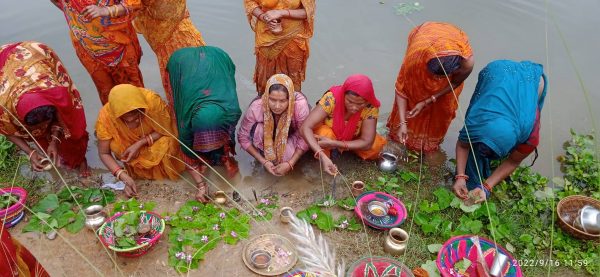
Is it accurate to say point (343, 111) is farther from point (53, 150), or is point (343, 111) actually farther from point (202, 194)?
point (53, 150)

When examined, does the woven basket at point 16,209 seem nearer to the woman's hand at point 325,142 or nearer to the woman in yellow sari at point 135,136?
the woman in yellow sari at point 135,136

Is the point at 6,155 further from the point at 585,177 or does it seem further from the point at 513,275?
the point at 585,177

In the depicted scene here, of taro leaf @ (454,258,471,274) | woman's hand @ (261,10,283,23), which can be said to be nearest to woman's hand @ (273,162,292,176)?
woman's hand @ (261,10,283,23)

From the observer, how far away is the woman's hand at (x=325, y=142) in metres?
→ 3.93

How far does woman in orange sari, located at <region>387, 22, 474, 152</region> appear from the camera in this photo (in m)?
3.55

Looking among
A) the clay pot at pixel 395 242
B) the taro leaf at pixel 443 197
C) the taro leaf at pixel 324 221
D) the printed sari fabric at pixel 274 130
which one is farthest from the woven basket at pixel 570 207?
the printed sari fabric at pixel 274 130

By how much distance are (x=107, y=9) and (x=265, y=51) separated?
1.53m

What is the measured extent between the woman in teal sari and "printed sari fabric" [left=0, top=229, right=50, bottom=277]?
1.61 meters

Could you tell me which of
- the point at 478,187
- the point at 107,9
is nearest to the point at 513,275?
the point at 478,187

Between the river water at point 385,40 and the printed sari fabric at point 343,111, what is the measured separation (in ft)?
4.69

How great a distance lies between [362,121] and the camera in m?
3.95

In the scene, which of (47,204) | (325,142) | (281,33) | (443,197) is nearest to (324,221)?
(325,142)

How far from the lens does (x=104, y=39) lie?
12.7ft

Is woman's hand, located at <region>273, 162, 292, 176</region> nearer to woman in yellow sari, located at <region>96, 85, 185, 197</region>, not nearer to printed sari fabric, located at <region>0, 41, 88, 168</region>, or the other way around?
woman in yellow sari, located at <region>96, 85, 185, 197</region>
